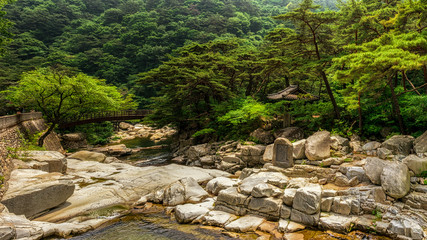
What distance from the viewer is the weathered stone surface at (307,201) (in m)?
7.18

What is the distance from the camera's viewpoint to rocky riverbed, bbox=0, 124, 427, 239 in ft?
22.1

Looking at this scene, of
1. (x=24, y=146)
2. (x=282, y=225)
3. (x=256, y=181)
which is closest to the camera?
(x=282, y=225)

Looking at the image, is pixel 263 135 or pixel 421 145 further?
pixel 263 135

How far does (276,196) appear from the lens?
8.16 meters

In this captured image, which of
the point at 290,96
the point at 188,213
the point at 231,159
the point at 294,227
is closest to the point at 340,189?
the point at 294,227

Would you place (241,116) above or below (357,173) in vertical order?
above

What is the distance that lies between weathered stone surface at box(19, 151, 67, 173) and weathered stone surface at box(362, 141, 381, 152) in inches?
635

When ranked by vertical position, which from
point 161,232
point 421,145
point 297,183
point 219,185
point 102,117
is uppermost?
point 102,117

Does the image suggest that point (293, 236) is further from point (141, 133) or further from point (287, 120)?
point (141, 133)

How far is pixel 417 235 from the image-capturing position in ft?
19.4

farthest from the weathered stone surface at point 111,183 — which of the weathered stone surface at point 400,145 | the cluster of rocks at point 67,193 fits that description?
the weathered stone surface at point 400,145

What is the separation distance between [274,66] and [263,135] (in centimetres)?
495

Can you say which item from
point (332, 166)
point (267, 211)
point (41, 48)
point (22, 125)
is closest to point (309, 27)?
point (332, 166)

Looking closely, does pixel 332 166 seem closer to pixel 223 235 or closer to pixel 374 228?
pixel 374 228
